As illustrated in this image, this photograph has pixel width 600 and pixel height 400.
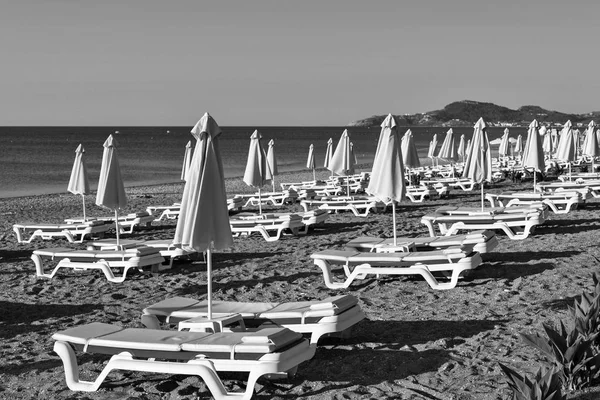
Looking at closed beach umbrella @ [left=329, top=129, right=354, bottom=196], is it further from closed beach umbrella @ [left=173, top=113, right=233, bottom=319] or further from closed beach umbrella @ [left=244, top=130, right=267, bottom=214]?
closed beach umbrella @ [left=173, top=113, right=233, bottom=319]

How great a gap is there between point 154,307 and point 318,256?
250 cm

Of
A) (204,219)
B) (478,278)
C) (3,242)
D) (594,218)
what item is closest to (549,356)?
(204,219)

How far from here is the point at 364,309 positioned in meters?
7.35

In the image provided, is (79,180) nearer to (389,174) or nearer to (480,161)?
(389,174)

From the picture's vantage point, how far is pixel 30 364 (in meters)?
5.84

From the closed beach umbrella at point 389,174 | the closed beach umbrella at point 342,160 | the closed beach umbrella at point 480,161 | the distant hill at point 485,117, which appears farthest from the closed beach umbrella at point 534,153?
the distant hill at point 485,117

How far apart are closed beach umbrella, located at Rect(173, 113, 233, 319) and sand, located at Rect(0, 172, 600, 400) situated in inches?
41.1

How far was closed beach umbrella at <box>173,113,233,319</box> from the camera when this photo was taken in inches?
224

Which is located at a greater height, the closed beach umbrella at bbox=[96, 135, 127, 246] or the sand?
the closed beach umbrella at bbox=[96, 135, 127, 246]

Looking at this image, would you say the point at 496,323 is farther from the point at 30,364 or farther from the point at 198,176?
the point at 30,364

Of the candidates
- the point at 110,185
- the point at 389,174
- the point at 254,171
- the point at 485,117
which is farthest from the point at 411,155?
the point at 485,117

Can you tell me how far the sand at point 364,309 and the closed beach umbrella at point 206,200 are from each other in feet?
3.43

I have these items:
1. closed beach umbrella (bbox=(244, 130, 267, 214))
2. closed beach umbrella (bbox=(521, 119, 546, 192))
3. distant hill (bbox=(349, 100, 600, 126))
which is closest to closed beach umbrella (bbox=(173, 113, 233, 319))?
closed beach umbrella (bbox=(244, 130, 267, 214))

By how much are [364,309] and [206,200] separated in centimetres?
239
